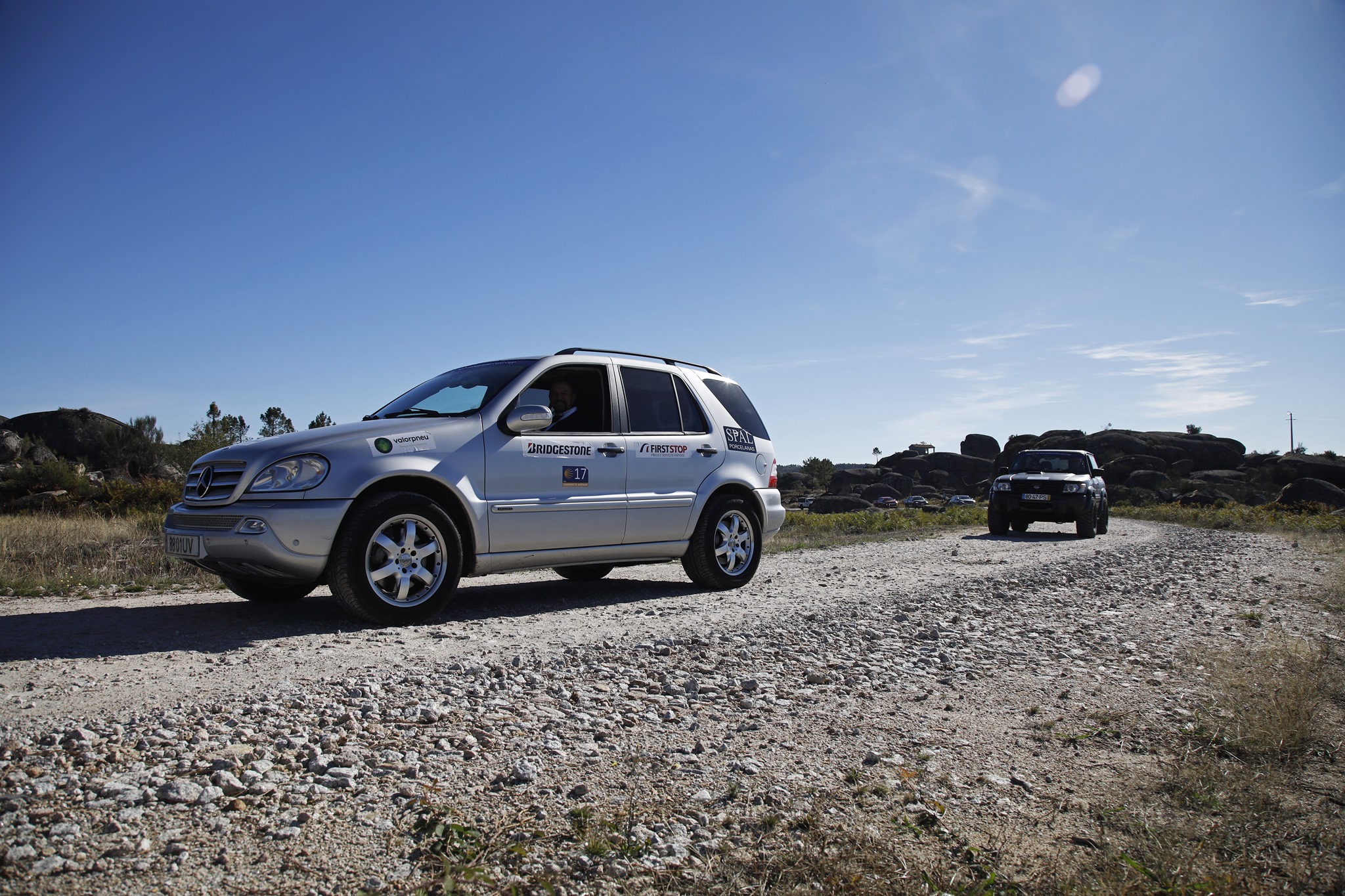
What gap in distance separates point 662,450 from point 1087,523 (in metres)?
11.7

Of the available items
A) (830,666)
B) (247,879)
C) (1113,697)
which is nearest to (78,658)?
(247,879)

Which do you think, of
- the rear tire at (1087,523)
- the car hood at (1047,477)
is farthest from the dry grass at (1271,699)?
the car hood at (1047,477)

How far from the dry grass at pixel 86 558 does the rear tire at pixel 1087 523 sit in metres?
14.2

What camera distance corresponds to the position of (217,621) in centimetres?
554

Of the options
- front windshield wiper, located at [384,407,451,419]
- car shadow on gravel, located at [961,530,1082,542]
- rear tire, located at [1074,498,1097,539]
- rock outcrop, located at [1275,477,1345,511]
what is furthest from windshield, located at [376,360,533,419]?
rock outcrop, located at [1275,477,1345,511]

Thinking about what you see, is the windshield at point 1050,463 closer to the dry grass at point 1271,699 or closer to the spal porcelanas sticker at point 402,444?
the dry grass at point 1271,699

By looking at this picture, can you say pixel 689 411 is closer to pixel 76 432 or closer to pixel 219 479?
pixel 219 479

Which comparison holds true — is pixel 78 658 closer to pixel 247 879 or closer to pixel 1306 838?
pixel 247 879

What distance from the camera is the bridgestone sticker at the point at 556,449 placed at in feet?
20.2

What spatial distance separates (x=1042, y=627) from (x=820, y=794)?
12.1 ft

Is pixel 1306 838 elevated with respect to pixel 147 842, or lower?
lower

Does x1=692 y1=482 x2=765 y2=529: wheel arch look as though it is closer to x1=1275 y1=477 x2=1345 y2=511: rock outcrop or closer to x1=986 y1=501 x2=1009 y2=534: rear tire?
x1=986 y1=501 x2=1009 y2=534: rear tire

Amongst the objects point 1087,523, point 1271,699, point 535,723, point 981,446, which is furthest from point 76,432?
point 981,446

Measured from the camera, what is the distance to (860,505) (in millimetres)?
69438
